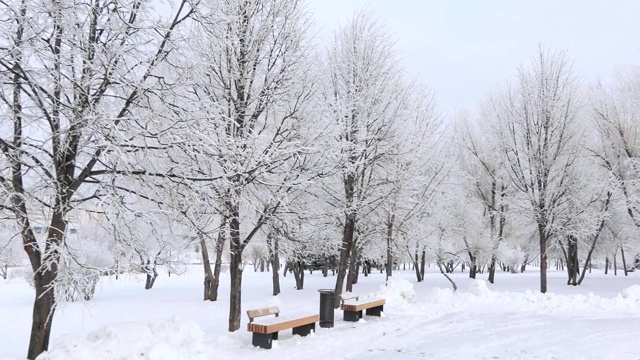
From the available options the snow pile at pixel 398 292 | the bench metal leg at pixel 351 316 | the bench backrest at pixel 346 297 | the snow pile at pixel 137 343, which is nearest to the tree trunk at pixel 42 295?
the snow pile at pixel 137 343

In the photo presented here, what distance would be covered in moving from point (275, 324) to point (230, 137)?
10.8ft

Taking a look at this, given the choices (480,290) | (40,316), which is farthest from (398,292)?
(40,316)

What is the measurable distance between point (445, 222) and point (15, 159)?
69.4 feet

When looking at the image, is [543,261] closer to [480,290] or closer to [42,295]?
[480,290]

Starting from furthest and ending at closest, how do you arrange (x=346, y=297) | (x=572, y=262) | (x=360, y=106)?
(x=572, y=262)
(x=360, y=106)
(x=346, y=297)

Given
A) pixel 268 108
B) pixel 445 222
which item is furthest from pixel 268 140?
pixel 445 222

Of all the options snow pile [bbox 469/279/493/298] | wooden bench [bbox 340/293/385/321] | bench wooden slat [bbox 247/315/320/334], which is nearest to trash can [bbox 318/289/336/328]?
wooden bench [bbox 340/293/385/321]

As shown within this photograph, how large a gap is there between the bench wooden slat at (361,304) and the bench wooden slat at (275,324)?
1825mm

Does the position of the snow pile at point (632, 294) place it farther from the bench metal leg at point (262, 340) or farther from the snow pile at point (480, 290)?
the bench metal leg at point (262, 340)

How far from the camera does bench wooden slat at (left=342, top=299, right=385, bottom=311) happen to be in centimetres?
983

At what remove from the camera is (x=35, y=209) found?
19.1ft

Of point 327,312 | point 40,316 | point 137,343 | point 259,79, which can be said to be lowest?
point 327,312

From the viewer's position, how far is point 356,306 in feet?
32.1

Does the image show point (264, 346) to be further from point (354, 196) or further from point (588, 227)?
point (588, 227)
